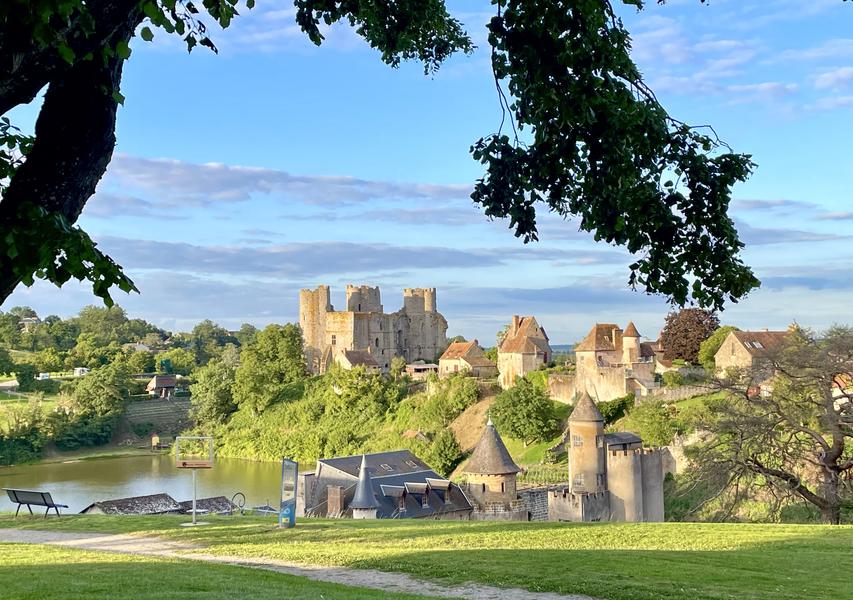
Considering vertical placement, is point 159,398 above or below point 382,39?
below

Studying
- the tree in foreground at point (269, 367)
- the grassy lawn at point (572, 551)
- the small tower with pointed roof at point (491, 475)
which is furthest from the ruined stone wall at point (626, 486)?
the tree in foreground at point (269, 367)

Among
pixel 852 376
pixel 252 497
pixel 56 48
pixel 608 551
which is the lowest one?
pixel 252 497

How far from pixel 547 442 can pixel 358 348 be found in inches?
1012

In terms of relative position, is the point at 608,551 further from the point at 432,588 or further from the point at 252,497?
the point at 252,497

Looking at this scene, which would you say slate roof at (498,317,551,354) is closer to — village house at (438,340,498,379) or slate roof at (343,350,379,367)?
village house at (438,340,498,379)

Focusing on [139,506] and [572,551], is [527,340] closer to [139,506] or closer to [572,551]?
[139,506]

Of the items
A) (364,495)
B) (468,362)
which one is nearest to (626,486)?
(364,495)

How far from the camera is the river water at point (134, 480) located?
36.1 meters

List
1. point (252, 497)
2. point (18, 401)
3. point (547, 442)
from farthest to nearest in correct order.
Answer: point (18, 401) < point (547, 442) < point (252, 497)

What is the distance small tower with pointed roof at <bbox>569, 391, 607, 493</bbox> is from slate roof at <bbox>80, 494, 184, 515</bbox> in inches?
497

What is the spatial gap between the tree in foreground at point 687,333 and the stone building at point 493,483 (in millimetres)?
25369

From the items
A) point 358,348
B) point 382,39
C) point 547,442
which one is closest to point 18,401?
point 358,348

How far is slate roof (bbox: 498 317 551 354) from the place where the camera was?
5056 cm

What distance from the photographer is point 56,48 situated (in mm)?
4914
